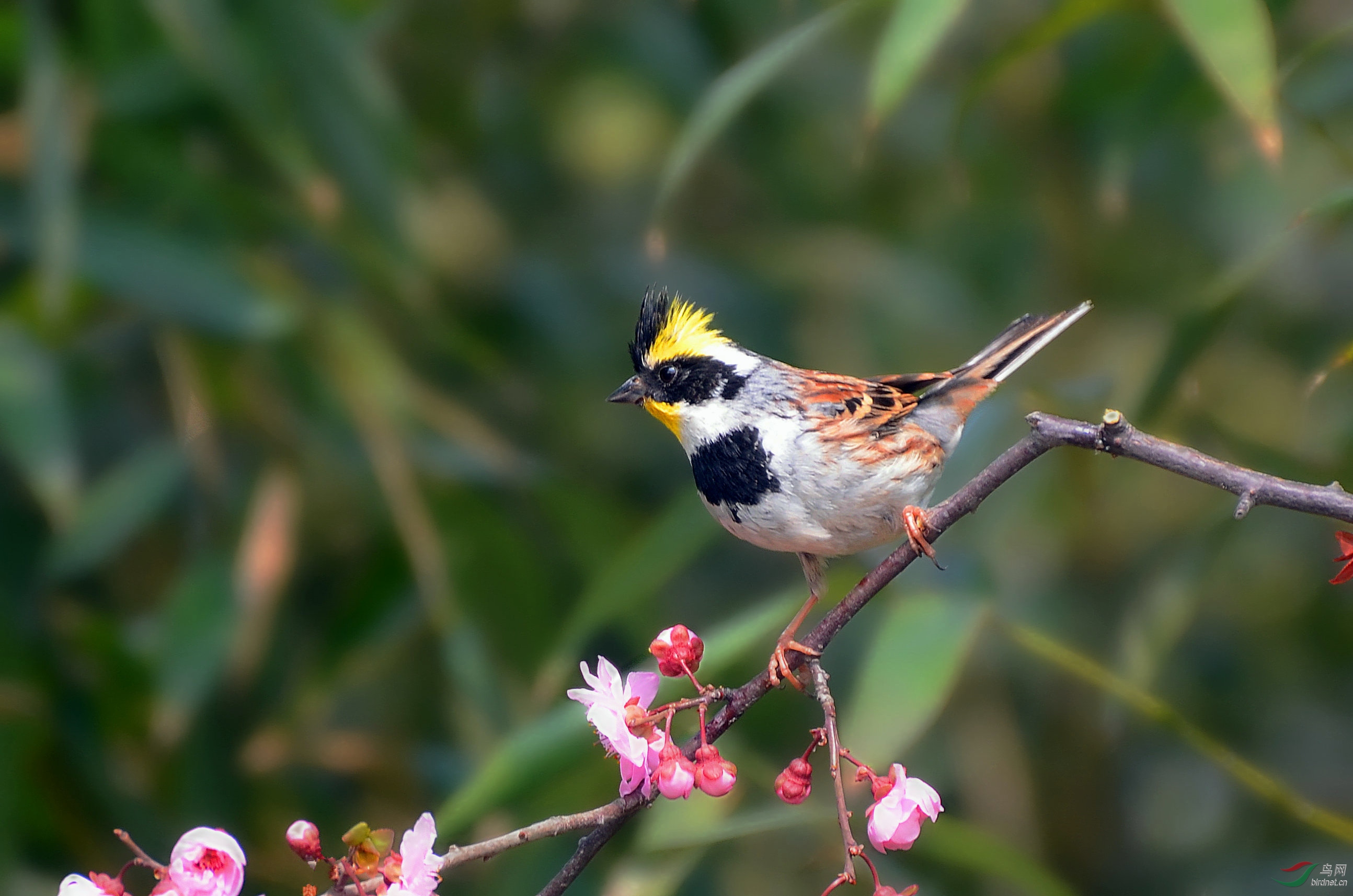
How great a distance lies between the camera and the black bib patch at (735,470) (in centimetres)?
188

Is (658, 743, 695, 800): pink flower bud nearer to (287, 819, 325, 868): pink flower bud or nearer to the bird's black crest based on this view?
(287, 819, 325, 868): pink flower bud

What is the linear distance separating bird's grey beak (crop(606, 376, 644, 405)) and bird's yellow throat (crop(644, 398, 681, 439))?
16 mm

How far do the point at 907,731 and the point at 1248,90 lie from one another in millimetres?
984

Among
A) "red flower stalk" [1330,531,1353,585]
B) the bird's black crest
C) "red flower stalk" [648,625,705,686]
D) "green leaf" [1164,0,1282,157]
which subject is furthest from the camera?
the bird's black crest

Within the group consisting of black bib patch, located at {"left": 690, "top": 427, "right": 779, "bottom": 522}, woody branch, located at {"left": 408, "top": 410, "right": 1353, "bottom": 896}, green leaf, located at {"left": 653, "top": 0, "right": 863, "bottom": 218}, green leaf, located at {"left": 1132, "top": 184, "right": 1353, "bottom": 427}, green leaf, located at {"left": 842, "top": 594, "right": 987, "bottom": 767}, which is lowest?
woody branch, located at {"left": 408, "top": 410, "right": 1353, "bottom": 896}

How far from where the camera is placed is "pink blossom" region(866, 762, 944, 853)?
3.89ft

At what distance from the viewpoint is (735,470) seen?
6.35 ft

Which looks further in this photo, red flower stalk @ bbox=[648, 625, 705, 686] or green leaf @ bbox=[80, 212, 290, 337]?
green leaf @ bbox=[80, 212, 290, 337]

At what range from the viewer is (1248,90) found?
1601mm

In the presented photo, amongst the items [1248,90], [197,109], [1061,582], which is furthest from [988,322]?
[197,109]

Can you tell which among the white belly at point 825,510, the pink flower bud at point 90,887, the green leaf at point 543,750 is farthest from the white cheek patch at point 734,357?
the pink flower bud at point 90,887

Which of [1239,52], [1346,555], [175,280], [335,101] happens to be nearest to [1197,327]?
[1239,52]

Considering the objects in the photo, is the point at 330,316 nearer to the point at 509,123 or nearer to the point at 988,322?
the point at 509,123

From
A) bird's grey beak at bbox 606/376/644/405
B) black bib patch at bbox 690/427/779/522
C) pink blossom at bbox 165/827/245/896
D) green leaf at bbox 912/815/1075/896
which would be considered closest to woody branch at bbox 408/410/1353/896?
pink blossom at bbox 165/827/245/896
